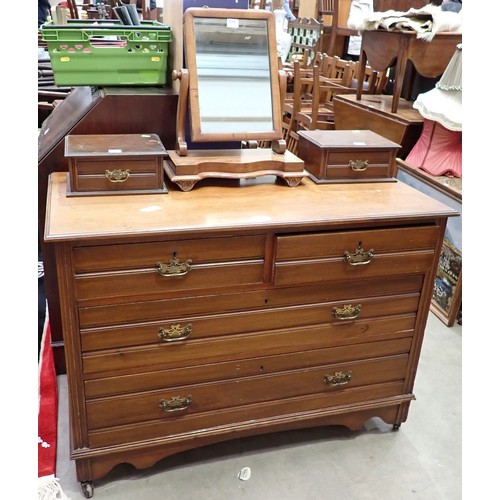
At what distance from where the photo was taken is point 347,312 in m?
1.77

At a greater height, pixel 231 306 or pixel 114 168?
pixel 114 168

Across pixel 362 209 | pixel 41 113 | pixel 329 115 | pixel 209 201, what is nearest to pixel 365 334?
pixel 362 209

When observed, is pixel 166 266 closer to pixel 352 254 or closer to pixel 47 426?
pixel 352 254

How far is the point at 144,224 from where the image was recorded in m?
1.43

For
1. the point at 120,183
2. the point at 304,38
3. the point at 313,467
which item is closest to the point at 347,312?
the point at 313,467

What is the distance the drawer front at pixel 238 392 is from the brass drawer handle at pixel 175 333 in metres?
0.19

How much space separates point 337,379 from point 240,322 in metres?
0.47

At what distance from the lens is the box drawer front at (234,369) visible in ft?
5.27

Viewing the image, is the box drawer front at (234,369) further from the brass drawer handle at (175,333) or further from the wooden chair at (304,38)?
the wooden chair at (304,38)

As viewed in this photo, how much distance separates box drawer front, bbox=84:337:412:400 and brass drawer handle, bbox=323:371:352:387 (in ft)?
0.19

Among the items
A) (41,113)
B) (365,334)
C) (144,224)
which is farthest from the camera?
(41,113)

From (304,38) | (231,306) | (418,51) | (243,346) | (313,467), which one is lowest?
(313,467)

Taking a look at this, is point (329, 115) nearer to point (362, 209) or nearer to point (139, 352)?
point (362, 209)

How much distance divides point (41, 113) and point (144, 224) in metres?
2.14
